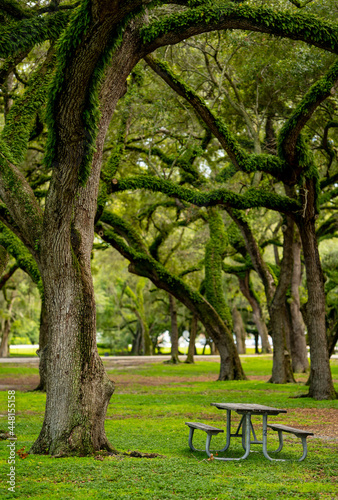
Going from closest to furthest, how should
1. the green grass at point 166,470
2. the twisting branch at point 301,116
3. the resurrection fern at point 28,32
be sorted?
the green grass at point 166,470 < the resurrection fern at point 28,32 < the twisting branch at point 301,116

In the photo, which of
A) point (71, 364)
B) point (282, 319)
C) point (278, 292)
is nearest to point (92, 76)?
point (71, 364)

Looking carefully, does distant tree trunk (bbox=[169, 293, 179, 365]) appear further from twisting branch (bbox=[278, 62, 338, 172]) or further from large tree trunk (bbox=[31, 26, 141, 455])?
large tree trunk (bbox=[31, 26, 141, 455])

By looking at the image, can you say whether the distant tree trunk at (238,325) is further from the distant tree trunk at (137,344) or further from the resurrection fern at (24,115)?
the resurrection fern at (24,115)

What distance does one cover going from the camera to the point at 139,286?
35.0 m

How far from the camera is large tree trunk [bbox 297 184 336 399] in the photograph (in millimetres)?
12875

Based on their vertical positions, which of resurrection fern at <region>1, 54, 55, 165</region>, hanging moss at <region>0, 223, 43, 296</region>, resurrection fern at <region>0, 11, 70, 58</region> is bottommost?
hanging moss at <region>0, 223, 43, 296</region>

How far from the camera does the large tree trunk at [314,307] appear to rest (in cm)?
1288

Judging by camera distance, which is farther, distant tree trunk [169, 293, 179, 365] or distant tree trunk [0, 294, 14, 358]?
distant tree trunk [0, 294, 14, 358]

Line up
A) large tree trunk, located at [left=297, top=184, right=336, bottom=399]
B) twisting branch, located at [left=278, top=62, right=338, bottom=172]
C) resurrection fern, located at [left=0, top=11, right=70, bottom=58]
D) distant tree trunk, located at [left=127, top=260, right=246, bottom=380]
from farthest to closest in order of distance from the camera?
distant tree trunk, located at [left=127, top=260, right=246, bottom=380]
large tree trunk, located at [left=297, top=184, right=336, bottom=399]
twisting branch, located at [left=278, top=62, right=338, bottom=172]
resurrection fern, located at [left=0, top=11, right=70, bottom=58]

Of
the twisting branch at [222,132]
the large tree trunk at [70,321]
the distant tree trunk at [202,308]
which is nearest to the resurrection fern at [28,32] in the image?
the large tree trunk at [70,321]

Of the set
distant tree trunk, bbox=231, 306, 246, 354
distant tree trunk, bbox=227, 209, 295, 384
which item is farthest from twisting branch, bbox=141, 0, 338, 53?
distant tree trunk, bbox=231, 306, 246, 354

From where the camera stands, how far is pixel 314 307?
13016mm

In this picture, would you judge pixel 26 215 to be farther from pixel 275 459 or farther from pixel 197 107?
pixel 197 107

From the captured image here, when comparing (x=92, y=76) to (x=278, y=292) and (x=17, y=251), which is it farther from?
(x=278, y=292)
